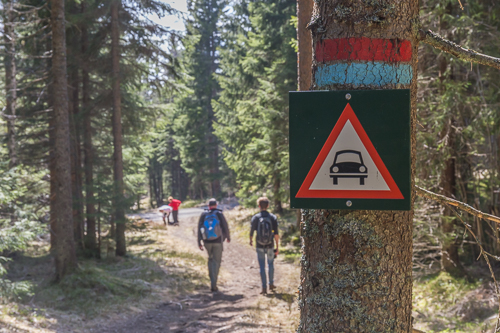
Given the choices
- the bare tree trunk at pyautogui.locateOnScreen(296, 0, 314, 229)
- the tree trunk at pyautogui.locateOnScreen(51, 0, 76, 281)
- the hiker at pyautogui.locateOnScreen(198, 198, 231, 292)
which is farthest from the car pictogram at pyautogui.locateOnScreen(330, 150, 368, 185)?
the tree trunk at pyautogui.locateOnScreen(51, 0, 76, 281)

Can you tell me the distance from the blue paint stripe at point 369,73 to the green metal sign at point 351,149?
0.09 metres

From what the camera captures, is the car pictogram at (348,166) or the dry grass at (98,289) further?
the dry grass at (98,289)

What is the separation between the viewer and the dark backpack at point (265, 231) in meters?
8.81

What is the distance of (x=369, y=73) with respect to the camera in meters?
1.88

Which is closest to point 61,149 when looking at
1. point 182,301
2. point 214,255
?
point 214,255

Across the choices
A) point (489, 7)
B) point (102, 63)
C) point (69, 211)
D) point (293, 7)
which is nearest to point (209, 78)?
point (293, 7)

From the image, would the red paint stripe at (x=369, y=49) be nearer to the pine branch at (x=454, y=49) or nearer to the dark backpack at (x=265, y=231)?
the pine branch at (x=454, y=49)

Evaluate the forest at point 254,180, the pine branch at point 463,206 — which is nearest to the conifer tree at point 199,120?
the forest at point 254,180

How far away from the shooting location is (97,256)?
14.1 meters

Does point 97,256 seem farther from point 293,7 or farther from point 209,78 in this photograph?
point 209,78

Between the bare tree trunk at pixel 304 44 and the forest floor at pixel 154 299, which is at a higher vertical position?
the bare tree trunk at pixel 304 44

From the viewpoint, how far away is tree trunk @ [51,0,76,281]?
9836 mm

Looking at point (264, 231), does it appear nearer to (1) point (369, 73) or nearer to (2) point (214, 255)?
(2) point (214, 255)

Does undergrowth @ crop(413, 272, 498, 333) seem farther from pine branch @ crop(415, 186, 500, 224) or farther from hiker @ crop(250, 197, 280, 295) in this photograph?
pine branch @ crop(415, 186, 500, 224)
